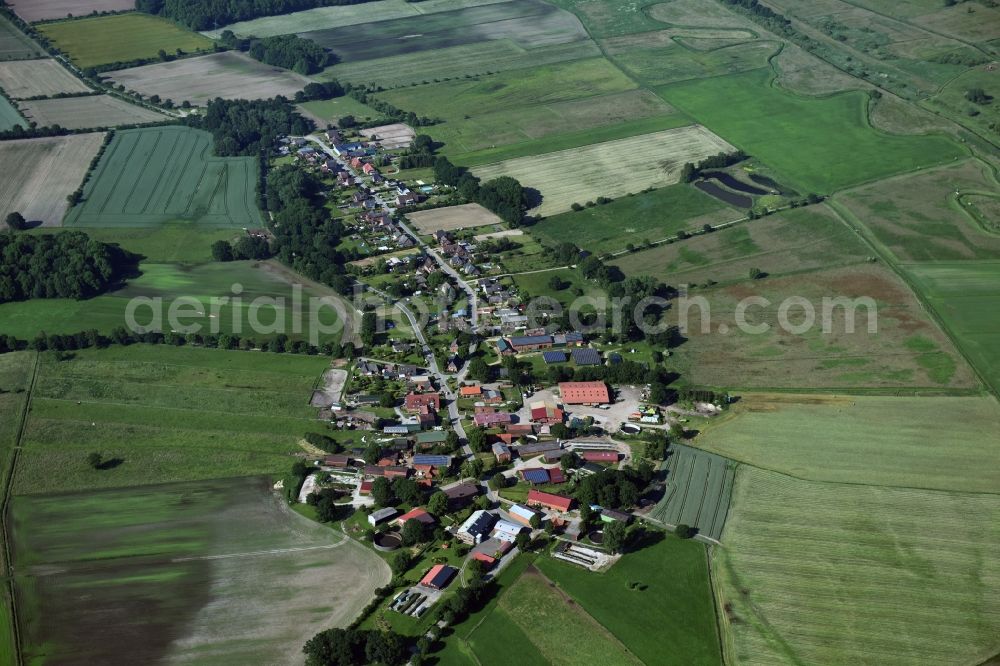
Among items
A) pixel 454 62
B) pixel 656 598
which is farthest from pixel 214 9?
pixel 656 598

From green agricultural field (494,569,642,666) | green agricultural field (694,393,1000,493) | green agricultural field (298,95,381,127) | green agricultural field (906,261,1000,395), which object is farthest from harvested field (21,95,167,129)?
green agricultural field (906,261,1000,395)

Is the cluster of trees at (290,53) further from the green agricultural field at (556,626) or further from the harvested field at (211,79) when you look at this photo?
the green agricultural field at (556,626)

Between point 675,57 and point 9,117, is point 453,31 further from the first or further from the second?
point 9,117

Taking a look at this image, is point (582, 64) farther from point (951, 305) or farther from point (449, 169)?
point (951, 305)

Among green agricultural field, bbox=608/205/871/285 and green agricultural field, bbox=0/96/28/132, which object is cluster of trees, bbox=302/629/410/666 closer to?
green agricultural field, bbox=608/205/871/285

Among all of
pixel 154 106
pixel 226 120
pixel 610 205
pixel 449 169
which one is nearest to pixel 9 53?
pixel 154 106

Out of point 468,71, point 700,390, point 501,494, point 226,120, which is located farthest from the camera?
point 468,71

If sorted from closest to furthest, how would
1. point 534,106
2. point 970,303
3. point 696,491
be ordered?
point 696,491
point 970,303
point 534,106

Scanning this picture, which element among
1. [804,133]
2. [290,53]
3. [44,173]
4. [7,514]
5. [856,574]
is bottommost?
[856,574]
